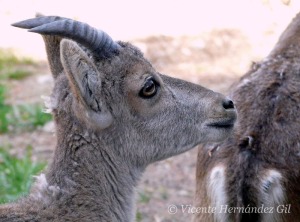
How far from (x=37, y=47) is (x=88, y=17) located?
1.24 metres

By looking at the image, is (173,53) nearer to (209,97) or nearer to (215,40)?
(215,40)

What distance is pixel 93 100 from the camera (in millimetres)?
4734

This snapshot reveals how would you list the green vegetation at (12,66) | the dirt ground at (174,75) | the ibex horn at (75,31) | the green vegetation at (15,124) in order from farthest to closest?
the green vegetation at (12,66) → the dirt ground at (174,75) → the green vegetation at (15,124) → the ibex horn at (75,31)

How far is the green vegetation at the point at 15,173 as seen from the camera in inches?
311

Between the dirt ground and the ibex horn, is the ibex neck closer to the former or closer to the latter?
the ibex horn

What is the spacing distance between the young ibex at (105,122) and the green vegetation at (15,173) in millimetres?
2943

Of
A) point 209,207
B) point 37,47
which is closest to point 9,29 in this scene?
point 37,47

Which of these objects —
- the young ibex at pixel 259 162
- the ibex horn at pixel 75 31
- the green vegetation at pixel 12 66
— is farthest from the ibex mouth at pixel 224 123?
the green vegetation at pixel 12 66

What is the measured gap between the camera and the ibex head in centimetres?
459

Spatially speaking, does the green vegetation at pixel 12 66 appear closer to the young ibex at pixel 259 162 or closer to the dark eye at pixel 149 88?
the young ibex at pixel 259 162

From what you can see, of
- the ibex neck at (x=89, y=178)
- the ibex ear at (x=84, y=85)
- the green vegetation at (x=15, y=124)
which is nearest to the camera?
the ibex ear at (x=84, y=85)

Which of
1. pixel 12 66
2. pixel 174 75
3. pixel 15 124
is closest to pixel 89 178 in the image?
pixel 15 124

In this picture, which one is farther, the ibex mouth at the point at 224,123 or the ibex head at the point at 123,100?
the ibex mouth at the point at 224,123

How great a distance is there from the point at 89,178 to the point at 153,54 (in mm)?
7244
